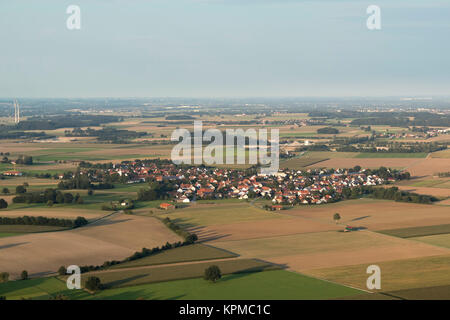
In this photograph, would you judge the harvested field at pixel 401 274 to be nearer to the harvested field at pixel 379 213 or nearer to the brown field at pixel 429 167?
the harvested field at pixel 379 213

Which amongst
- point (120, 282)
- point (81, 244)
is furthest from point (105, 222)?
point (120, 282)

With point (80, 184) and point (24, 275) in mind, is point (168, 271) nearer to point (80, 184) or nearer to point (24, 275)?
point (24, 275)

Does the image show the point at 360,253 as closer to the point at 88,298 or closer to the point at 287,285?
the point at 287,285

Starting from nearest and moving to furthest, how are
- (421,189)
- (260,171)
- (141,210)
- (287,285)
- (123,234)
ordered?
(287,285) < (123,234) < (141,210) < (421,189) < (260,171)

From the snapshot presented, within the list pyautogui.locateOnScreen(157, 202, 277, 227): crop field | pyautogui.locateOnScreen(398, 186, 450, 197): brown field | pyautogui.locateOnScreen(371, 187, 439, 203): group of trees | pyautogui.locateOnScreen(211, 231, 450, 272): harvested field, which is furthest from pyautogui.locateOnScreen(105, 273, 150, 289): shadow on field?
pyautogui.locateOnScreen(398, 186, 450, 197): brown field

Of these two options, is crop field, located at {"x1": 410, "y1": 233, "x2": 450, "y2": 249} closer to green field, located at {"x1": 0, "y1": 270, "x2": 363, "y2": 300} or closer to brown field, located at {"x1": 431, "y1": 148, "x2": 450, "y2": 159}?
green field, located at {"x1": 0, "y1": 270, "x2": 363, "y2": 300}

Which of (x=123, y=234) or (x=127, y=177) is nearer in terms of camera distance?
(x=123, y=234)
